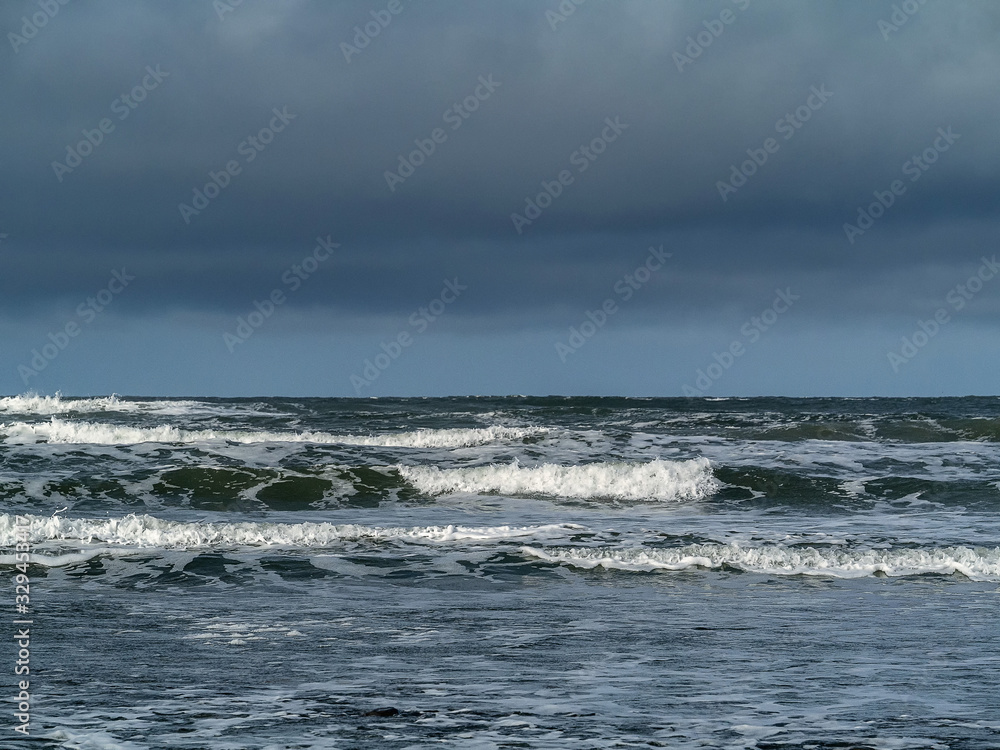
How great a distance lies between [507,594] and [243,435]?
2266 cm

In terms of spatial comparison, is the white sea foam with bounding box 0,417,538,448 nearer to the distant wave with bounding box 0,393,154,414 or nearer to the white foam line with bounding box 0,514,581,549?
the distant wave with bounding box 0,393,154,414

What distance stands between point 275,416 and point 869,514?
85.8 feet

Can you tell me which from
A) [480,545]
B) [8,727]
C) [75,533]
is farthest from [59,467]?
[8,727]

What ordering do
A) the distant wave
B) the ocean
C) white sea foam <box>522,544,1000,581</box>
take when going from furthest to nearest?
the distant wave, white sea foam <box>522,544,1000,581</box>, the ocean

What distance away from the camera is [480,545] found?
1369 centimetres

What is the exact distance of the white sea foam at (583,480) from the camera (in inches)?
836

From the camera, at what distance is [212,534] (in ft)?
45.9

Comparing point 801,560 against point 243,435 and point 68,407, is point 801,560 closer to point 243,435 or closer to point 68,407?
point 243,435

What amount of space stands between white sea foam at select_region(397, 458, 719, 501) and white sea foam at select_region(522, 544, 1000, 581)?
316 inches

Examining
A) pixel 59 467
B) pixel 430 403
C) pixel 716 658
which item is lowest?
pixel 716 658

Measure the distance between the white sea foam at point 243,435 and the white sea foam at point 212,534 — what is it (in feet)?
45.4

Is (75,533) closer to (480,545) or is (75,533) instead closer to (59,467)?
(480,545)

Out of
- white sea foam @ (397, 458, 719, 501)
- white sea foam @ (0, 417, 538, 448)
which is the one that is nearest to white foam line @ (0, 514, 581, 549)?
white sea foam @ (397, 458, 719, 501)

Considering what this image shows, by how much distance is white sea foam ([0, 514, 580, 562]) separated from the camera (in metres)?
13.6
